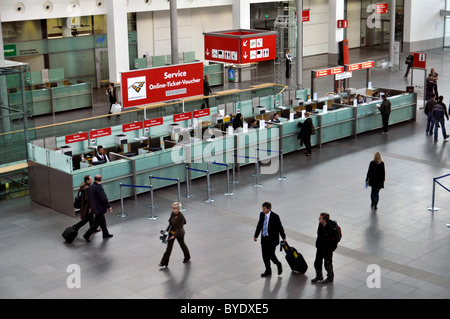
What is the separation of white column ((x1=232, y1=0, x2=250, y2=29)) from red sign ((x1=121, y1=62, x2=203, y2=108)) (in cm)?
1201

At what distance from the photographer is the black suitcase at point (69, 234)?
1446cm

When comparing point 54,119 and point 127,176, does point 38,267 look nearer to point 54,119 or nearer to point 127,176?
point 127,176

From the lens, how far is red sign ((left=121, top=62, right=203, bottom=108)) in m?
20.2

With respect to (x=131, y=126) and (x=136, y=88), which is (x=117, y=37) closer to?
(x=136, y=88)

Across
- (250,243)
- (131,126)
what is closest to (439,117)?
(131,126)

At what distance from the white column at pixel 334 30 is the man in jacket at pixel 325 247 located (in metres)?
26.5

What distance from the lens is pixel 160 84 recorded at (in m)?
21.0

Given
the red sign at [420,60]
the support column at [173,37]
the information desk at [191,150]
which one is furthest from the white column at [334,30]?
the support column at [173,37]

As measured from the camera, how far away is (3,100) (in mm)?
18078

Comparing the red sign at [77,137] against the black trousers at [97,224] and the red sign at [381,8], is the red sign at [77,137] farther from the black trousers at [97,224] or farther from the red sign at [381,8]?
the red sign at [381,8]

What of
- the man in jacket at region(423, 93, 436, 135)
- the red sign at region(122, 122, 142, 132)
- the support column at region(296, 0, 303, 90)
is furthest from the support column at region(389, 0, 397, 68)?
the red sign at region(122, 122, 142, 132)

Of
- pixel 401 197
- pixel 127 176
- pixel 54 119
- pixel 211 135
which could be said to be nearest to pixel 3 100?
pixel 127 176
